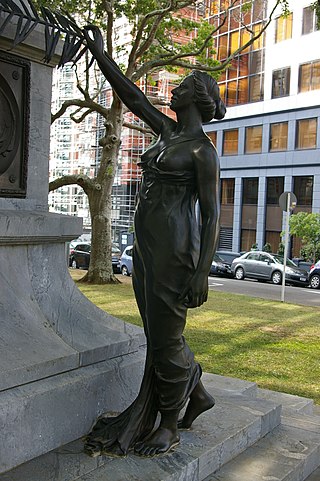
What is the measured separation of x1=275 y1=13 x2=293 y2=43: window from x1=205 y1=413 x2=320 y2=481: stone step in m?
36.0

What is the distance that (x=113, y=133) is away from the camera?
18.2 meters

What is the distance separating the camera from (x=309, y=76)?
35938 millimetres

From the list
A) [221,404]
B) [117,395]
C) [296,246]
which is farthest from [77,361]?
[296,246]

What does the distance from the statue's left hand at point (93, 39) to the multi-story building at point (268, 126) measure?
105 feet

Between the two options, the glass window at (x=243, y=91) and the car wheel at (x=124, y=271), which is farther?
the glass window at (x=243, y=91)

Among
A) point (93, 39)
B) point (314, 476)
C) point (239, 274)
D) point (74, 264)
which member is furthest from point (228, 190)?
point (93, 39)

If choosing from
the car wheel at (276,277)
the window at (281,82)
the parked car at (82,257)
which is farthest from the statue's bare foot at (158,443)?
the window at (281,82)

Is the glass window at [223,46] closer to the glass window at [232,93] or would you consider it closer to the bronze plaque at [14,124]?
the glass window at [232,93]

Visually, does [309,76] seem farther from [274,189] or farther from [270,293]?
[270,293]

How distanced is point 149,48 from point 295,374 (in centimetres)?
1392

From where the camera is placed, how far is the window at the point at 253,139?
128ft

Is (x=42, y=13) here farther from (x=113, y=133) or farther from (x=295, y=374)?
(x=113, y=133)

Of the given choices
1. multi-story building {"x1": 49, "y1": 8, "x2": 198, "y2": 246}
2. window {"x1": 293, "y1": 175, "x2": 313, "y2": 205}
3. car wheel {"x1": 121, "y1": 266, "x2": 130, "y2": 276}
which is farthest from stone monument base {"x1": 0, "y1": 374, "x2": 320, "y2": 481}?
multi-story building {"x1": 49, "y1": 8, "x2": 198, "y2": 246}

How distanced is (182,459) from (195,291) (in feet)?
3.44
